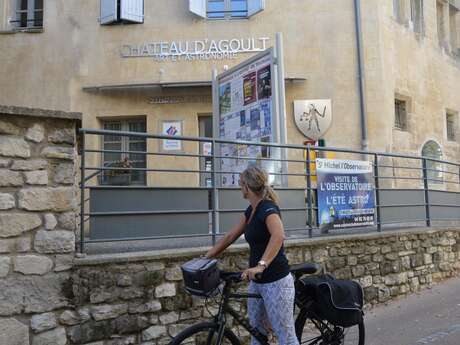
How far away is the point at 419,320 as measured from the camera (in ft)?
21.5

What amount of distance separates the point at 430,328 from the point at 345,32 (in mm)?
8439

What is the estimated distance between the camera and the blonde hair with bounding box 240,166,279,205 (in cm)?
380

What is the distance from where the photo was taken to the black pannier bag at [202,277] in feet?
11.4

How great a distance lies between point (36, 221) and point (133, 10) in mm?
9003

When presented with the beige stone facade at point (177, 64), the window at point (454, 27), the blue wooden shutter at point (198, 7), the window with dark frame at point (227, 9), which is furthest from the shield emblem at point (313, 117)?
the window at point (454, 27)

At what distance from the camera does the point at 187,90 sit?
12367 millimetres

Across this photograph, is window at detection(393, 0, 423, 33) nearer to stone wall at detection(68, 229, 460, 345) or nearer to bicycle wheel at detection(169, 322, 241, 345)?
stone wall at detection(68, 229, 460, 345)

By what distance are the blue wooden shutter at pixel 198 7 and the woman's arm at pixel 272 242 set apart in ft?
31.3

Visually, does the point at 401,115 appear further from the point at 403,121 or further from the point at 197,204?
the point at 197,204

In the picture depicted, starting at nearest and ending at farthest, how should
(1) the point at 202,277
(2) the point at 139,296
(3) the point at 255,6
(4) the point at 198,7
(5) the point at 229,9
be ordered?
(1) the point at 202,277 < (2) the point at 139,296 < (4) the point at 198,7 < (3) the point at 255,6 < (5) the point at 229,9

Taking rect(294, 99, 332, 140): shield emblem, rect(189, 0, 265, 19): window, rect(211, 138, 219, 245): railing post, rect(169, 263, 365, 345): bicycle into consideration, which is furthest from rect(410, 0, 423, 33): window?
rect(169, 263, 365, 345): bicycle

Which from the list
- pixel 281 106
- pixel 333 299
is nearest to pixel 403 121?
pixel 281 106

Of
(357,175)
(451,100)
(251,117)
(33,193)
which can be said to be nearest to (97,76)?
(251,117)

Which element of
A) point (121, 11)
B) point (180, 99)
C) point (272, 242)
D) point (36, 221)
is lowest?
point (272, 242)
